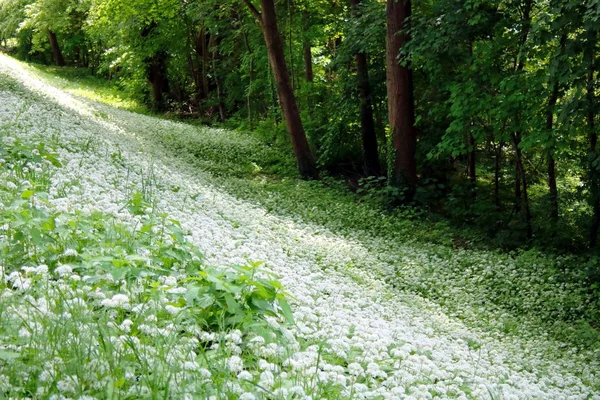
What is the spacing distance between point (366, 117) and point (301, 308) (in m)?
13.7

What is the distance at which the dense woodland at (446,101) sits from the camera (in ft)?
36.4

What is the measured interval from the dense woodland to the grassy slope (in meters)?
1.09

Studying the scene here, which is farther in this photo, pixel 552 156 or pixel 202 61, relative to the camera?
pixel 202 61

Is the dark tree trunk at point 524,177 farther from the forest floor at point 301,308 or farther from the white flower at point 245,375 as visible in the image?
the white flower at point 245,375

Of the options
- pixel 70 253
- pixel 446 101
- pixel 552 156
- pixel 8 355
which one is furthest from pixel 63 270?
pixel 446 101

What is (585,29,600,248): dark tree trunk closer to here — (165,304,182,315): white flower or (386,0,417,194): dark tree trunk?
(386,0,417,194): dark tree trunk

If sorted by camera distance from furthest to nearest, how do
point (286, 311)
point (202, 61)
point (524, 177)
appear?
point (202, 61)
point (524, 177)
point (286, 311)

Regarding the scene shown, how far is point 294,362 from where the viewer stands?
12.3 feet

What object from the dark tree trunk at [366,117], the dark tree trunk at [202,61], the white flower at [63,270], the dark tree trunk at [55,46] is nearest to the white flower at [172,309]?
the white flower at [63,270]

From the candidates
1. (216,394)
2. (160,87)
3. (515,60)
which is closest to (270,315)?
(216,394)

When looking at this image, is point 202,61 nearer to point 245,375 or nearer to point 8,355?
point 245,375

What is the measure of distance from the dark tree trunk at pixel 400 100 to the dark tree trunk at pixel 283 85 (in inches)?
144

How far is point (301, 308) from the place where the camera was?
528 cm

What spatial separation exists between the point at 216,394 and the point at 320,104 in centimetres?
1921
